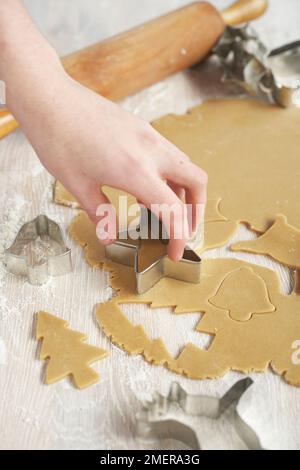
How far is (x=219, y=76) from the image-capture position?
1845 mm

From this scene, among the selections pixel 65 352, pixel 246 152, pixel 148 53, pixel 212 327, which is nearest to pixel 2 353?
pixel 65 352

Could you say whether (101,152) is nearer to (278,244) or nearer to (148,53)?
(278,244)

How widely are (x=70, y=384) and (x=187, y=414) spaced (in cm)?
19

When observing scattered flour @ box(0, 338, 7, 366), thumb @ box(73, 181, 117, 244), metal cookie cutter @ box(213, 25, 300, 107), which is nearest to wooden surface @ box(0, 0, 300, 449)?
scattered flour @ box(0, 338, 7, 366)

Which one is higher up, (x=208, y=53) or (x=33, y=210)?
(x=33, y=210)

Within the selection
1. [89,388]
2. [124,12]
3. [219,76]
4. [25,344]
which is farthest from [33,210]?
[124,12]

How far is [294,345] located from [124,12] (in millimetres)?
1370

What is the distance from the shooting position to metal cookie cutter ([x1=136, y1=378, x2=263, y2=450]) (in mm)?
992

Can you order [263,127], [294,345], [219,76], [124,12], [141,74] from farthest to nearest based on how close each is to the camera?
[124,12], [219,76], [141,74], [263,127], [294,345]

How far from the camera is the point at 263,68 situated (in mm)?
1687

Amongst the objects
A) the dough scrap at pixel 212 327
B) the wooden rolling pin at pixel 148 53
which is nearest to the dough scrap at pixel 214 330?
the dough scrap at pixel 212 327

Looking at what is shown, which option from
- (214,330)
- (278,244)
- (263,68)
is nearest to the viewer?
(214,330)

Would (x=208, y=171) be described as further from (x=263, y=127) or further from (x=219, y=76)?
(x=219, y=76)

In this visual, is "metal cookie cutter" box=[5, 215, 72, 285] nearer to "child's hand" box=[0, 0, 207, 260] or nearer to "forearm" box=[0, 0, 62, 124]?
"child's hand" box=[0, 0, 207, 260]
